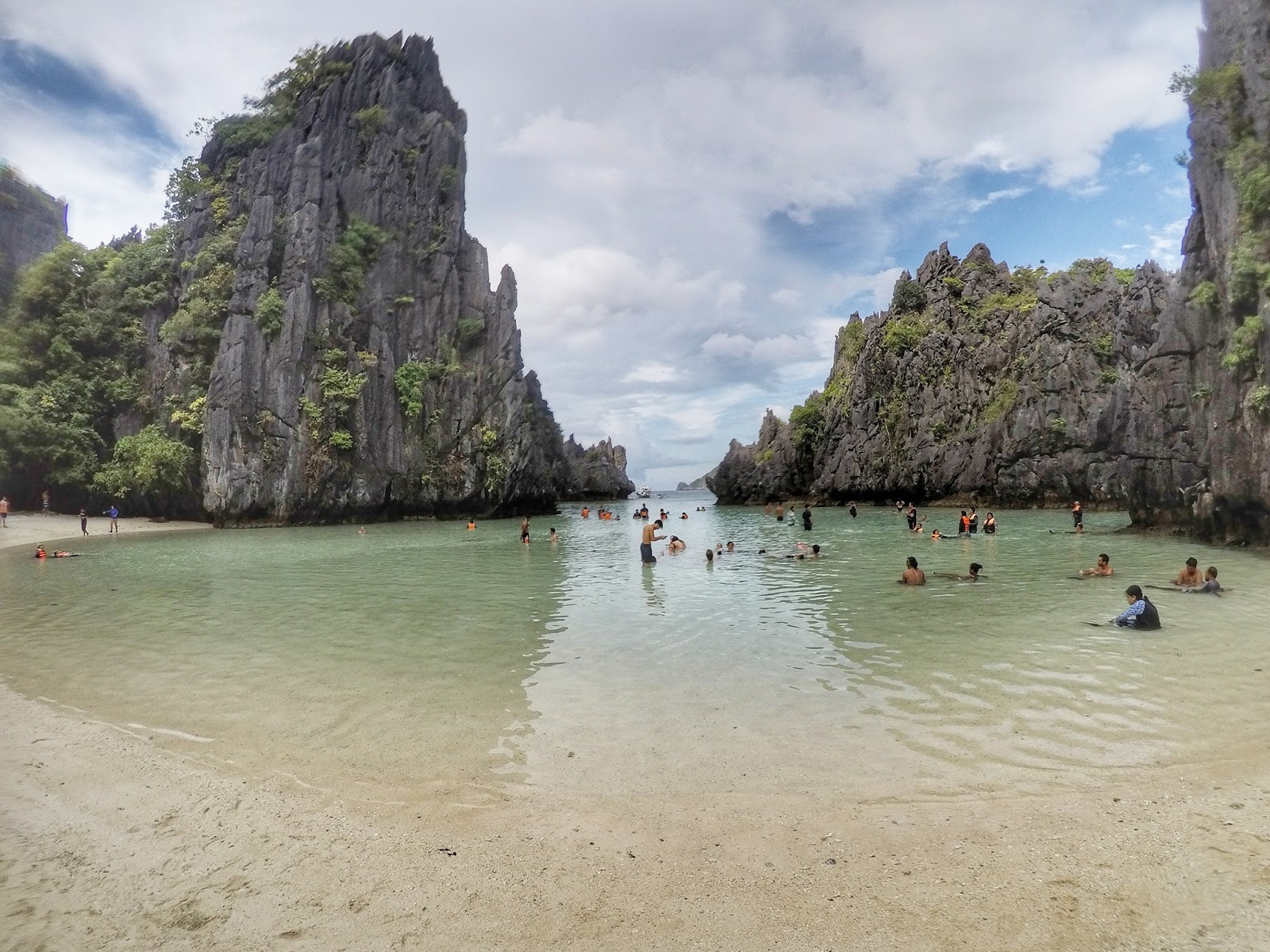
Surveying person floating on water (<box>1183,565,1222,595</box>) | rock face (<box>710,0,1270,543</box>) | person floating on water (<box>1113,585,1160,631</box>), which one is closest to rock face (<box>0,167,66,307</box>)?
person floating on water (<box>1113,585,1160,631</box>)

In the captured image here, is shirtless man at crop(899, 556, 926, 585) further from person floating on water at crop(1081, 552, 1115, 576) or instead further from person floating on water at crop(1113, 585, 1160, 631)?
person floating on water at crop(1113, 585, 1160, 631)

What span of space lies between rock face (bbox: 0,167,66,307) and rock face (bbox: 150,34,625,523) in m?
8.98

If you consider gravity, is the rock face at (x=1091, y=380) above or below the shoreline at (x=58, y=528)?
above

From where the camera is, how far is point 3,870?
4328mm

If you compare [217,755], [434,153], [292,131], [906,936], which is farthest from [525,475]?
[906,936]

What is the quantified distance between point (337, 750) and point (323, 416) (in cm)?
4563

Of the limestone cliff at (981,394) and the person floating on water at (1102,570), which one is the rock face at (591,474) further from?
the person floating on water at (1102,570)

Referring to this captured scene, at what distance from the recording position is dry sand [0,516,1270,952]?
12.1 feet

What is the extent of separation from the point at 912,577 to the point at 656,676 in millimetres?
10275

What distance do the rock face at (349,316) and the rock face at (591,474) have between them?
163 ft

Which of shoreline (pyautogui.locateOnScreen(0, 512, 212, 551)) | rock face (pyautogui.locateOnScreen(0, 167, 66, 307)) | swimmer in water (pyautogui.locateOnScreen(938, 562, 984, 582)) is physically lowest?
swimmer in water (pyautogui.locateOnScreen(938, 562, 984, 582))

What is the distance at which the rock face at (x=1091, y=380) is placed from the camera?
2200 centimetres

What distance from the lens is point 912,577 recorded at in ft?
54.9

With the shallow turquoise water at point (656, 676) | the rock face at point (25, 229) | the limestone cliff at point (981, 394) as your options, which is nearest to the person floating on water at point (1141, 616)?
the shallow turquoise water at point (656, 676)
